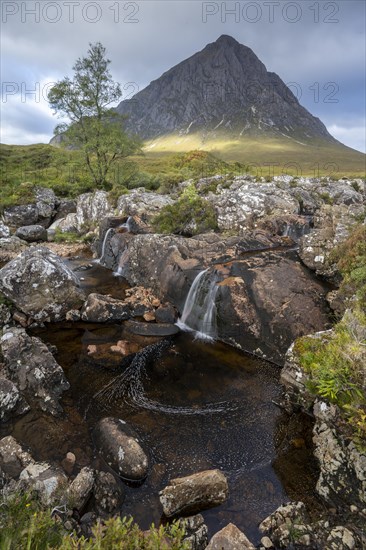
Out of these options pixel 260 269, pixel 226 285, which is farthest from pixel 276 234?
pixel 226 285

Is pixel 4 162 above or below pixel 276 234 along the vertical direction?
above

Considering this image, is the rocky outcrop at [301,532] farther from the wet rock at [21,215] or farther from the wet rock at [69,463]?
the wet rock at [21,215]

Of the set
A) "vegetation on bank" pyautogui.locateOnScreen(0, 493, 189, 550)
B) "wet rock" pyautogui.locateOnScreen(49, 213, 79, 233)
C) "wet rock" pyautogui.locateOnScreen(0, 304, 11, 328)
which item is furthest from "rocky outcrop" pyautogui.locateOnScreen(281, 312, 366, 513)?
"wet rock" pyautogui.locateOnScreen(49, 213, 79, 233)

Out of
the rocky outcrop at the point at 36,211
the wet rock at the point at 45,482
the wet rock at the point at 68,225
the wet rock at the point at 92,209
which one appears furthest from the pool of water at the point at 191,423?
the rocky outcrop at the point at 36,211

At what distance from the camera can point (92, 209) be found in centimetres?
3381

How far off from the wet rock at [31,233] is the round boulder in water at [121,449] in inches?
1091

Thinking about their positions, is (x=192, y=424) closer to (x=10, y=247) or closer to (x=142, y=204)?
(x=142, y=204)

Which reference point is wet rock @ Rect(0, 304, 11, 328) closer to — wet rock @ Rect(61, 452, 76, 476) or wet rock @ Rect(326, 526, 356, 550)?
wet rock @ Rect(61, 452, 76, 476)

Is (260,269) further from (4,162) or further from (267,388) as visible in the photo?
(4,162)

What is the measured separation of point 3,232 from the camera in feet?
97.6

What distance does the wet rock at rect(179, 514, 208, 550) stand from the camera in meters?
5.91

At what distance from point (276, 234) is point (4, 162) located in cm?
6102

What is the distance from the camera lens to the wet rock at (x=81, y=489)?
6629 mm

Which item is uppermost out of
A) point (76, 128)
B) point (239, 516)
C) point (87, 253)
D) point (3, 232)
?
point (76, 128)
